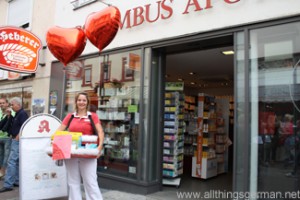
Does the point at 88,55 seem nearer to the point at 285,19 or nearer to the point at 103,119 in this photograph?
the point at 103,119

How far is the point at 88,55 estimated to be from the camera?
6.85 m

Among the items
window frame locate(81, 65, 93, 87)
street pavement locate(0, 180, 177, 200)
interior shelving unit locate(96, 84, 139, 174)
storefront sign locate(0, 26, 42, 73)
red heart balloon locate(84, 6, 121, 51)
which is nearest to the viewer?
red heart balloon locate(84, 6, 121, 51)

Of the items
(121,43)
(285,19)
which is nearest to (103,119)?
(121,43)

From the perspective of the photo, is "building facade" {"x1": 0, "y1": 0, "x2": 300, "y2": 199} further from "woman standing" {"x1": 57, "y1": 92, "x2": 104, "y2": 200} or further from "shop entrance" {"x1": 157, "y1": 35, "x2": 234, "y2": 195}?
"woman standing" {"x1": 57, "y1": 92, "x2": 104, "y2": 200}

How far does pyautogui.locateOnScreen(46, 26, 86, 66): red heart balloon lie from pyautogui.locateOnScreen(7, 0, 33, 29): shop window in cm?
447

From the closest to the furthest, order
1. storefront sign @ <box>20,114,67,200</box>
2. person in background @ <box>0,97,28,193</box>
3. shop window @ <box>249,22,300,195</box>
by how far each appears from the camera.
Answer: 1. shop window @ <box>249,22,300,195</box>
2. storefront sign @ <box>20,114,67,200</box>
3. person in background @ <box>0,97,28,193</box>

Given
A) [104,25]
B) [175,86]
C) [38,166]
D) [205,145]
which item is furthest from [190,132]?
[104,25]

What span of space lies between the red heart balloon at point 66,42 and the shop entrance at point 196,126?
1.63 metres

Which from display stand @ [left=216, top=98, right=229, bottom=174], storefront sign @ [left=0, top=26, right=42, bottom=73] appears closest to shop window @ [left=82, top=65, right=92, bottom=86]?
storefront sign @ [left=0, top=26, right=42, bottom=73]

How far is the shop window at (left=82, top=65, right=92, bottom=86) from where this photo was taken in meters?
6.91

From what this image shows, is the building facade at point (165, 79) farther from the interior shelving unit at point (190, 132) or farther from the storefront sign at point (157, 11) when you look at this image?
the interior shelving unit at point (190, 132)

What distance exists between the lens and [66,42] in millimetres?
4871

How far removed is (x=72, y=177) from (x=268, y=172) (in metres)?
2.69

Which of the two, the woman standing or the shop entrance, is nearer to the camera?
the woman standing
